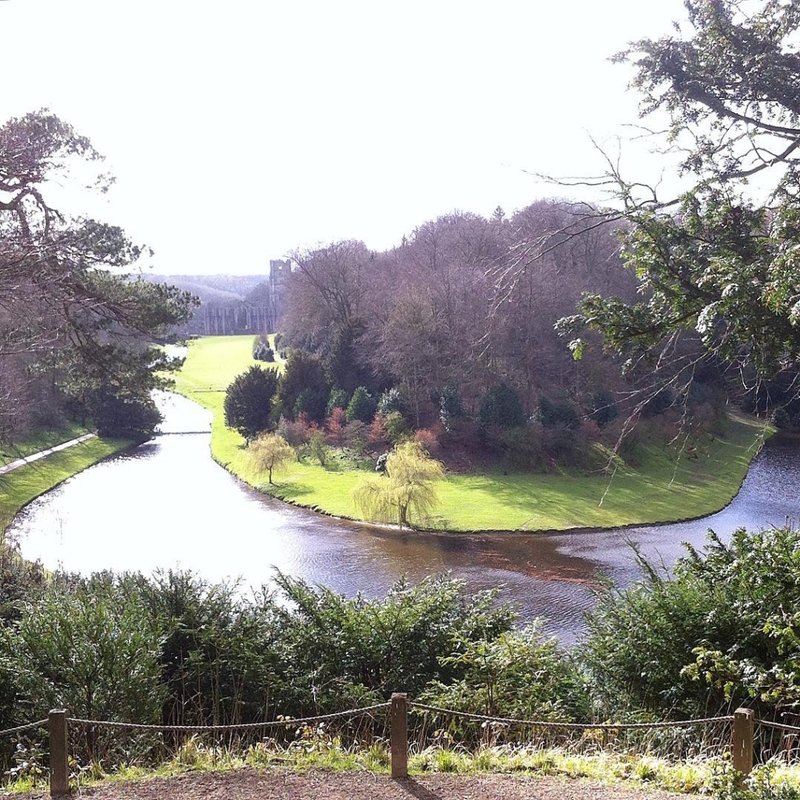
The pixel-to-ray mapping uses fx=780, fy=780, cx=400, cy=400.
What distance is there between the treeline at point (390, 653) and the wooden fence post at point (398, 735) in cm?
157

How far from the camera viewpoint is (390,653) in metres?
8.05

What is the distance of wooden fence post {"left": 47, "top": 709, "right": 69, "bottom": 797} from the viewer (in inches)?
203

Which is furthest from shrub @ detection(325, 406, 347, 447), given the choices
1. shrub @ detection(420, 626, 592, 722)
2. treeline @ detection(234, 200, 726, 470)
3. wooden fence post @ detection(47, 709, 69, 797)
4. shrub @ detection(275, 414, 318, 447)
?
wooden fence post @ detection(47, 709, 69, 797)

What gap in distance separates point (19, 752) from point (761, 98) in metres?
9.38

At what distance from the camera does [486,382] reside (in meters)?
37.9

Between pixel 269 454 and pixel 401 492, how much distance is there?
9252 millimetres

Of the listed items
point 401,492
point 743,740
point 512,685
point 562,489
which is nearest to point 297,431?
point 401,492

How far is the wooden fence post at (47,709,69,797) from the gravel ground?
0.34 ft

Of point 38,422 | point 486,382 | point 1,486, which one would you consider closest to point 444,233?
point 486,382

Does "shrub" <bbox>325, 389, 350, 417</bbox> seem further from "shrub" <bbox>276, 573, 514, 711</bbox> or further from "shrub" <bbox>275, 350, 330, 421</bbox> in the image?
"shrub" <bbox>276, 573, 514, 711</bbox>

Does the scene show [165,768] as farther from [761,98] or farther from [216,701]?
[761,98]

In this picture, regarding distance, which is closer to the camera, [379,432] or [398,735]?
[398,735]

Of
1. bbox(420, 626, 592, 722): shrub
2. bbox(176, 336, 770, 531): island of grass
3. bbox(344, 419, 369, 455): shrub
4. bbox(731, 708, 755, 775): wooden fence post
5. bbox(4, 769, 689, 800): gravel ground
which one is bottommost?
bbox(176, 336, 770, 531): island of grass

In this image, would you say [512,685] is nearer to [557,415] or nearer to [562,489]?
[562,489]
